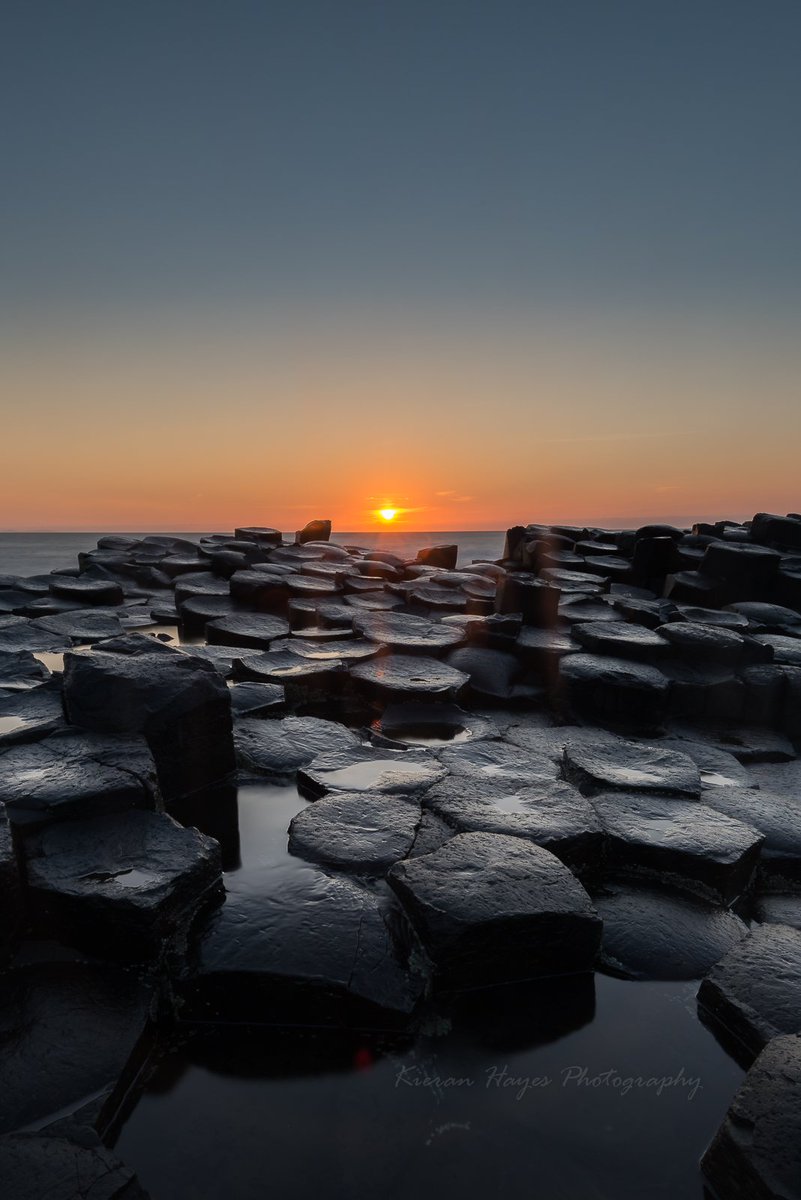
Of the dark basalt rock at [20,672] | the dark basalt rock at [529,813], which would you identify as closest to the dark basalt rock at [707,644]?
the dark basalt rock at [529,813]

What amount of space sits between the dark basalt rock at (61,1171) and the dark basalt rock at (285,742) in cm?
178

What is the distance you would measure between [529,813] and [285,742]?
4.31ft

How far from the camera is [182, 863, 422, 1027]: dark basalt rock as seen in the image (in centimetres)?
169

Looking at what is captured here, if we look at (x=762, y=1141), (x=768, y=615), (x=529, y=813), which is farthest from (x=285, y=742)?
(x=768, y=615)

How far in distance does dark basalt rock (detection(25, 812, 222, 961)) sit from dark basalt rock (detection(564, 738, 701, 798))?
1.58m

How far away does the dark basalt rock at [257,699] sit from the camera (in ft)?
12.4

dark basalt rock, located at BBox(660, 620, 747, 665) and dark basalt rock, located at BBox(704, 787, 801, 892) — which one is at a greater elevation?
dark basalt rock, located at BBox(660, 620, 747, 665)

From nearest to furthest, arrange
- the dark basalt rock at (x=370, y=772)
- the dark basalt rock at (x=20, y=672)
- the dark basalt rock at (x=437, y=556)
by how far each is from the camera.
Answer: the dark basalt rock at (x=370, y=772) → the dark basalt rock at (x=20, y=672) → the dark basalt rock at (x=437, y=556)

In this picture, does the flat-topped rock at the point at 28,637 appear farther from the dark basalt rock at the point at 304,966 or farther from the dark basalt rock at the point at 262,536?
the dark basalt rock at the point at 262,536

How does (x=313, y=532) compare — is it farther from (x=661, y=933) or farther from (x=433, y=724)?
(x=661, y=933)

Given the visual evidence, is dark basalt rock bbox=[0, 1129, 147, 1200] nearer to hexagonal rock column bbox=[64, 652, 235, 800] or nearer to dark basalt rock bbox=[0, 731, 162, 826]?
dark basalt rock bbox=[0, 731, 162, 826]

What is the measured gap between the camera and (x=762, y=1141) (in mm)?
1288

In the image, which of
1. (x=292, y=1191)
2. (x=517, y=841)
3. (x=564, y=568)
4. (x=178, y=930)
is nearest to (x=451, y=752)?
(x=517, y=841)

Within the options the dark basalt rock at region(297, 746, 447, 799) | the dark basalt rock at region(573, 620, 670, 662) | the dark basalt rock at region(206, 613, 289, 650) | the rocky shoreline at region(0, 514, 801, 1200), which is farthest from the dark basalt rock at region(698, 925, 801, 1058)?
the dark basalt rock at region(206, 613, 289, 650)
